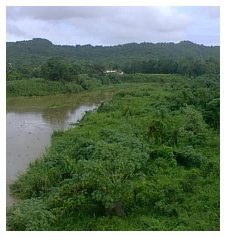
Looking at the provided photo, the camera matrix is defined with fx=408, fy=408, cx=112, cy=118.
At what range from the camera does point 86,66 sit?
4881 centimetres

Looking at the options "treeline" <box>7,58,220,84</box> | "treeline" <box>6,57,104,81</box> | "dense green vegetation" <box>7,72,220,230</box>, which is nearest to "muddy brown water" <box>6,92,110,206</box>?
"dense green vegetation" <box>7,72,220,230</box>

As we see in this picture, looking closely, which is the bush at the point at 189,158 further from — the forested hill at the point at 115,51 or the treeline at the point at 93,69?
the forested hill at the point at 115,51

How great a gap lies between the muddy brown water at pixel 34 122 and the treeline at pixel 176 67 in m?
15.8

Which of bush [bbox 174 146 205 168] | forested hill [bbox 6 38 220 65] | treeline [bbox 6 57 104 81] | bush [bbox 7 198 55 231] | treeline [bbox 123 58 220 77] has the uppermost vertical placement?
forested hill [bbox 6 38 220 65]

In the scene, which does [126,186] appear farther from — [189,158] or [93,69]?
[93,69]

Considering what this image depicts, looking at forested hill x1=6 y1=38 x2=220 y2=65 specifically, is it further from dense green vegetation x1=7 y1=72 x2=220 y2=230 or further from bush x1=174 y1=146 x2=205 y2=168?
bush x1=174 y1=146 x2=205 y2=168

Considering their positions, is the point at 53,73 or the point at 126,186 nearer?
the point at 126,186

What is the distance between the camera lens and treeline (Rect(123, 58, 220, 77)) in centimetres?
→ 4700

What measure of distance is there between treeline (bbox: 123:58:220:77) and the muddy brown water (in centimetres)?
1576

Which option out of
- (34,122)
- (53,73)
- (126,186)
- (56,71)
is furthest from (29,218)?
(53,73)

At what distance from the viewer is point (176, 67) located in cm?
4928

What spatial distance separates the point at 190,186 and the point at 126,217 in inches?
77.2

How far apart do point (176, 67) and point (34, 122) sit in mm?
31373

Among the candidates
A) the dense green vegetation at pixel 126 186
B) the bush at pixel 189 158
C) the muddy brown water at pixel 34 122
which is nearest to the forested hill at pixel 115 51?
the muddy brown water at pixel 34 122
